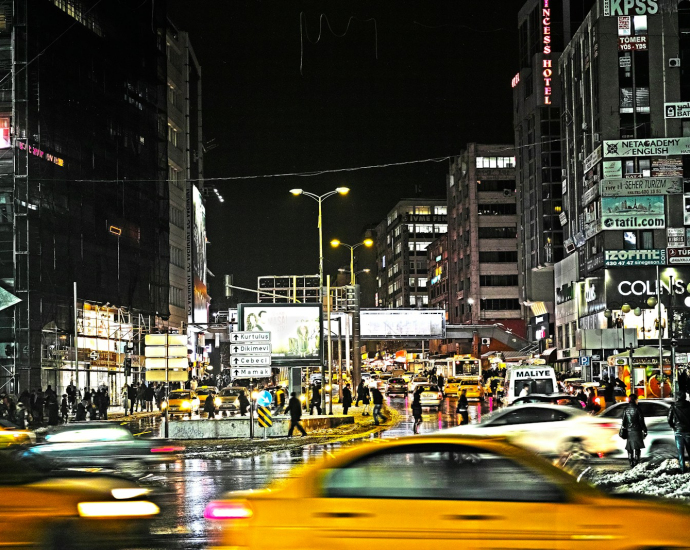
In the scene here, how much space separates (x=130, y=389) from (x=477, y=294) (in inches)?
3212

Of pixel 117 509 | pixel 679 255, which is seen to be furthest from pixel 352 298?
pixel 117 509

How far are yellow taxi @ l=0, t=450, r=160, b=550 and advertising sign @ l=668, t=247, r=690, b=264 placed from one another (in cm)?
6935

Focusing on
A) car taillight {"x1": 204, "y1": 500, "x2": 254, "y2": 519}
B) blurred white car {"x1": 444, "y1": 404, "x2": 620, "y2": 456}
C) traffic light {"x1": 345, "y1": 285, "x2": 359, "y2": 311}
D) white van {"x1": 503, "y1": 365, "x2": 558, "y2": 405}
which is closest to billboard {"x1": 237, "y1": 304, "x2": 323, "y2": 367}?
traffic light {"x1": 345, "y1": 285, "x2": 359, "y2": 311}

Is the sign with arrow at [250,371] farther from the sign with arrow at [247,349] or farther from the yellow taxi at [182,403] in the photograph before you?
the yellow taxi at [182,403]

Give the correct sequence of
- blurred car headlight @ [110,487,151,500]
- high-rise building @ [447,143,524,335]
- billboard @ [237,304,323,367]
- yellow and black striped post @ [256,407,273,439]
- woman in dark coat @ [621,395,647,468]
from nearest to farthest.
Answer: blurred car headlight @ [110,487,151,500]
woman in dark coat @ [621,395,647,468]
yellow and black striped post @ [256,407,273,439]
billboard @ [237,304,323,367]
high-rise building @ [447,143,524,335]

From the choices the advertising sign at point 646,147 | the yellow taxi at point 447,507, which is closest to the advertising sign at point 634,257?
the advertising sign at point 646,147

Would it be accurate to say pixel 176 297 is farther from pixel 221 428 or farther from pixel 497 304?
pixel 221 428

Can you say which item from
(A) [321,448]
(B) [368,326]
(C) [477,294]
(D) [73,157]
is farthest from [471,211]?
(A) [321,448]

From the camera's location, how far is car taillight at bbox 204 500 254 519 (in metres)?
8.36

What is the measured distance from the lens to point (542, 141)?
333ft

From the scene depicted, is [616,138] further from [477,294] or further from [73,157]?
[477,294]

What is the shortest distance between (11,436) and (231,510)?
17.5 meters

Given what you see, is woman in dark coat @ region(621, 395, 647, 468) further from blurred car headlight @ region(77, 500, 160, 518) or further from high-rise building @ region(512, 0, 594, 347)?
high-rise building @ region(512, 0, 594, 347)

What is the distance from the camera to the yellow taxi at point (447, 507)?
25.7 feet
